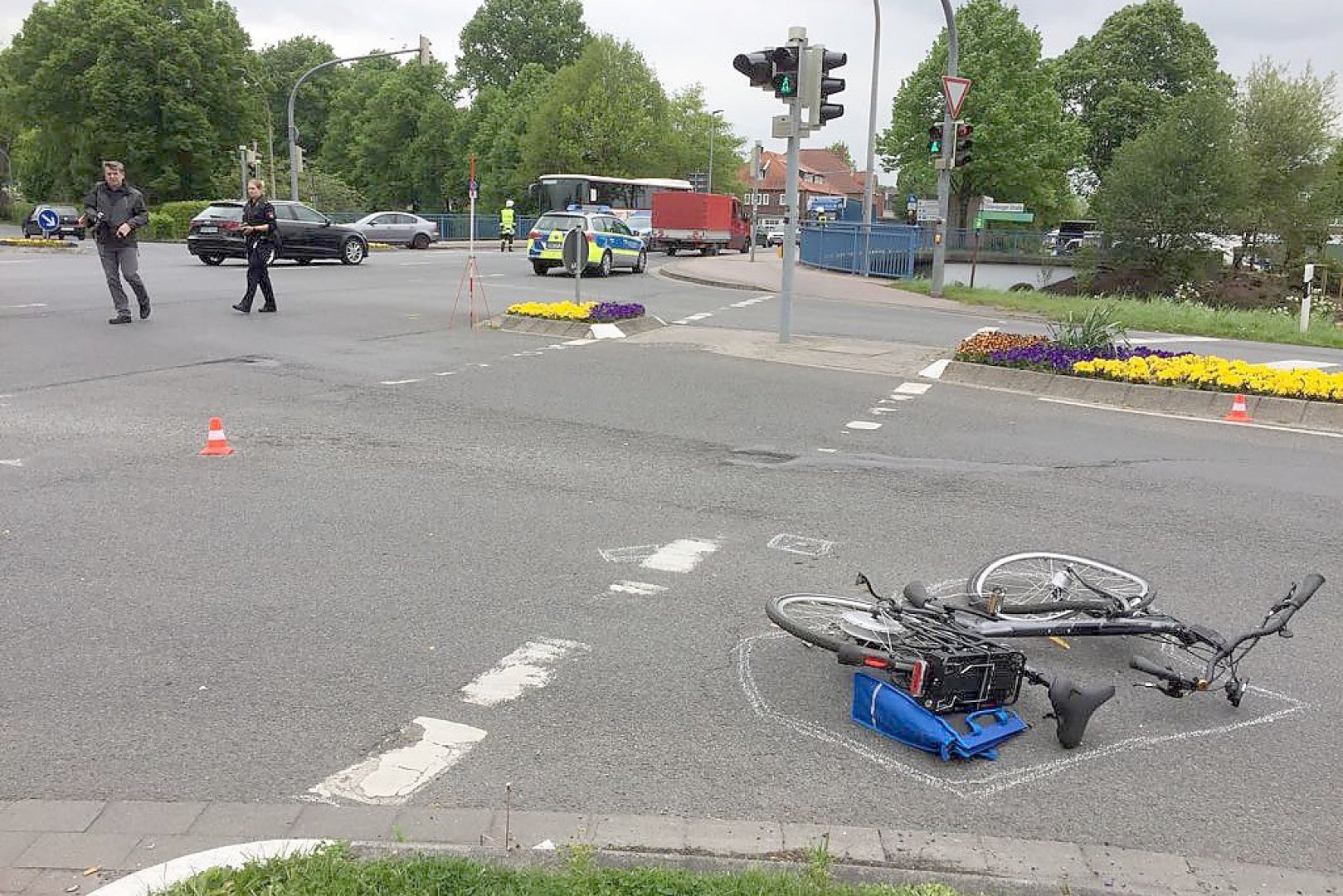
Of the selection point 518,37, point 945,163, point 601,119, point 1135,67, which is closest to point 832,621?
point 945,163

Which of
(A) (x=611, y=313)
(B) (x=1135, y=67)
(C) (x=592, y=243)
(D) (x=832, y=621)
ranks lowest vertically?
(D) (x=832, y=621)

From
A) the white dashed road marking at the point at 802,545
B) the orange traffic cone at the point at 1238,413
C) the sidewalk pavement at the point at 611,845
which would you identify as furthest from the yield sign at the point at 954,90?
the sidewalk pavement at the point at 611,845

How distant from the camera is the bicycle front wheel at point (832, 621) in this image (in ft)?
14.0

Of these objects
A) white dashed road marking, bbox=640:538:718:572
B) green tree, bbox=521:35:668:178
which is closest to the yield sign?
white dashed road marking, bbox=640:538:718:572

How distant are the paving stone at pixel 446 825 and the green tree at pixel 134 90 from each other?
6154cm

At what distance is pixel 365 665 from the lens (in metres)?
4.38

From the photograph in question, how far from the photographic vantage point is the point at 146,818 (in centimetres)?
324

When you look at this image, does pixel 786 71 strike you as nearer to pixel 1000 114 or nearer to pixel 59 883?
pixel 59 883

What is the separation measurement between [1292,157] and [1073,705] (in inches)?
1564

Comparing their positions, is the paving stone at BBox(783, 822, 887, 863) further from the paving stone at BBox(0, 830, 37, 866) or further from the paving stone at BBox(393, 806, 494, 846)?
the paving stone at BBox(0, 830, 37, 866)

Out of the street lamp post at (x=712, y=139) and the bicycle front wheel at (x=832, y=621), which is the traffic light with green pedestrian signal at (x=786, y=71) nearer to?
the bicycle front wheel at (x=832, y=621)

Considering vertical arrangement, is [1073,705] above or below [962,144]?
below

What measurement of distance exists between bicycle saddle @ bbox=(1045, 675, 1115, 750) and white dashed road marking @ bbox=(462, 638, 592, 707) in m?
1.92

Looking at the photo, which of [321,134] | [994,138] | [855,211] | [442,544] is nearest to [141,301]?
[442,544]
